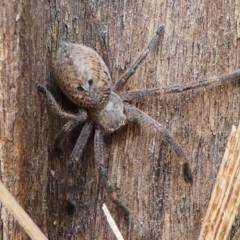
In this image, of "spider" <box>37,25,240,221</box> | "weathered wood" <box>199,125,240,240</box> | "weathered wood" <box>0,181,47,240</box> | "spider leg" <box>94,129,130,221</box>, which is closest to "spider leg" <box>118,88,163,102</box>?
"spider" <box>37,25,240,221</box>

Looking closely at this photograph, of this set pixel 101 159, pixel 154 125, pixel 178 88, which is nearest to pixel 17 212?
pixel 101 159

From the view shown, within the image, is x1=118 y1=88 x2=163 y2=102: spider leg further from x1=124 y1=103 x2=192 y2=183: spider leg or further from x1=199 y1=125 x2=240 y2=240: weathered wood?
x1=199 y1=125 x2=240 y2=240: weathered wood

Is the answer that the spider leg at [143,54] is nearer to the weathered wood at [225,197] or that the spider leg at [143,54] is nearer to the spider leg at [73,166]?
the spider leg at [73,166]

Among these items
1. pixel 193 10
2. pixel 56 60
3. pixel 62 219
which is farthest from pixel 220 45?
pixel 62 219

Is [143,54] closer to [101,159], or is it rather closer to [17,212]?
[101,159]

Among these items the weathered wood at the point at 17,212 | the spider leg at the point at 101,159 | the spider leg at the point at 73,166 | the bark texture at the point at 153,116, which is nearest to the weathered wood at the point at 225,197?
the bark texture at the point at 153,116
